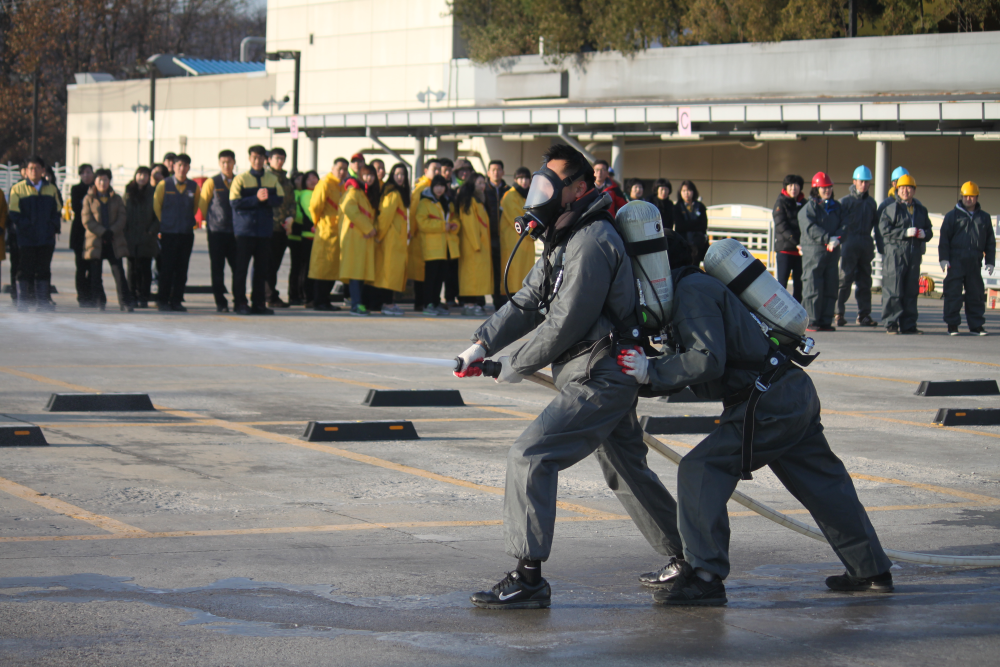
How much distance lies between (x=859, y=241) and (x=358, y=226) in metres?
7.05

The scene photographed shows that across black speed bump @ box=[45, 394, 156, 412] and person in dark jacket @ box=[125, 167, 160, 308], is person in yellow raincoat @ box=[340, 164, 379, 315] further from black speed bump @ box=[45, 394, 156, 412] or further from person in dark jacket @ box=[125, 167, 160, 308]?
black speed bump @ box=[45, 394, 156, 412]

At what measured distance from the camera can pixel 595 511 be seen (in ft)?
22.4

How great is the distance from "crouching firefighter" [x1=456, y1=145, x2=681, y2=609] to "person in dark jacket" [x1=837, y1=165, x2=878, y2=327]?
12879 millimetres

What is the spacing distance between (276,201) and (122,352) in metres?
4.04

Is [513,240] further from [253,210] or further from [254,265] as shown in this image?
[253,210]

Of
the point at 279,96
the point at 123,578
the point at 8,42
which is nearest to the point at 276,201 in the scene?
the point at 123,578

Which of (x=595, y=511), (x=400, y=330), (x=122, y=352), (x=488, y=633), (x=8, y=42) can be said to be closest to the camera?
(x=488, y=633)

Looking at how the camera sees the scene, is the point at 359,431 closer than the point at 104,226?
Yes

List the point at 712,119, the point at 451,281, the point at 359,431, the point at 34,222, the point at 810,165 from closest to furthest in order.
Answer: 1. the point at 359,431
2. the point at 34,222
3. the point at 451,281
4. the point at 712,119
5. the point at 810,165

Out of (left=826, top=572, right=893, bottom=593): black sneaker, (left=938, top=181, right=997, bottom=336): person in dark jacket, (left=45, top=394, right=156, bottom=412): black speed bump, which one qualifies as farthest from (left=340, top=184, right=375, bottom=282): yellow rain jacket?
(left=826, top=572, right=893, bottom=593): black sneaker

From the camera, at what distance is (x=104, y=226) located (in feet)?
53.7

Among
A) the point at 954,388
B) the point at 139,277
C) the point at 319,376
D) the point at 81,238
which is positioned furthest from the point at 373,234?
the point at 954,388

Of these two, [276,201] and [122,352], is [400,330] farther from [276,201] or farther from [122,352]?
[122,352]

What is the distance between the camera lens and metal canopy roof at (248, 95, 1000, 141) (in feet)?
85.2
